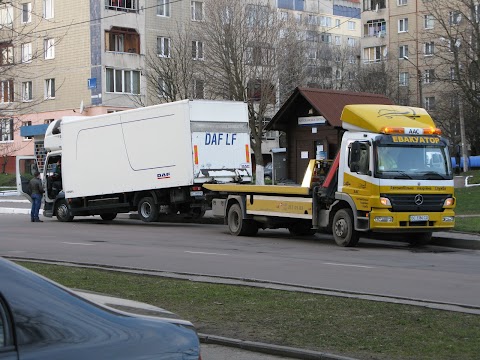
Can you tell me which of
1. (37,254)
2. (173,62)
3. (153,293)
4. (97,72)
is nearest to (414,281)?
(153,293)

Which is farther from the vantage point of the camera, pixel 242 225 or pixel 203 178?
pixel 203 178

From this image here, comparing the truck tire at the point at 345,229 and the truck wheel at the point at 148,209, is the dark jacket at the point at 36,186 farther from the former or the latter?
the truck tire at the point at 345,229

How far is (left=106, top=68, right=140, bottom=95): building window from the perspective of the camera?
6212cm

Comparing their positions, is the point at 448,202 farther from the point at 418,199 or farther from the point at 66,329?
the point at 66,329

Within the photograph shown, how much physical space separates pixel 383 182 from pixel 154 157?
10.2 meters

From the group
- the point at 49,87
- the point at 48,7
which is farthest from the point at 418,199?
the point at 49,87

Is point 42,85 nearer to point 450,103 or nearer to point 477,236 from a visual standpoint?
point 450,103

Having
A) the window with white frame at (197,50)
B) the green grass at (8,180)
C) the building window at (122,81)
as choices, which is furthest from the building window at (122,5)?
the window with white frame at (197,50)

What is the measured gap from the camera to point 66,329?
3889mm

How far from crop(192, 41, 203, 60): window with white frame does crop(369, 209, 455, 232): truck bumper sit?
2718 centimetres

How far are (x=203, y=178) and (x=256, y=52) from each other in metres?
17.8

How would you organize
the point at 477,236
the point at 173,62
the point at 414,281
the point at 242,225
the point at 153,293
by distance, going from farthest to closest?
the point at 173,62
the point at 242,225
the point at 477,236
the point at 414,281
the point at 153,293

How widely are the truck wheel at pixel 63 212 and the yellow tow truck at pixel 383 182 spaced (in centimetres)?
1281

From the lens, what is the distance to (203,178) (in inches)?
1069
